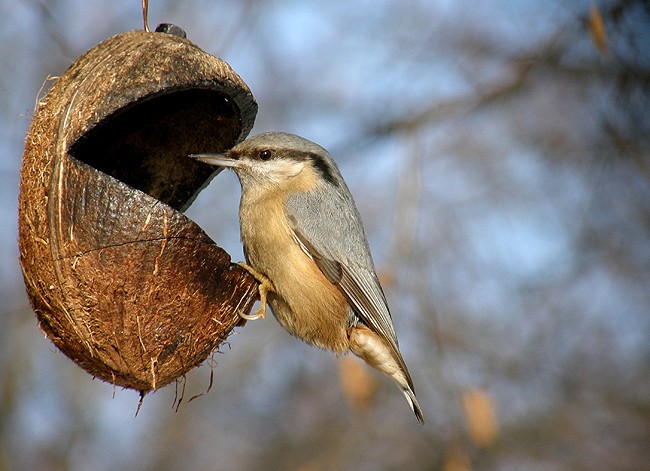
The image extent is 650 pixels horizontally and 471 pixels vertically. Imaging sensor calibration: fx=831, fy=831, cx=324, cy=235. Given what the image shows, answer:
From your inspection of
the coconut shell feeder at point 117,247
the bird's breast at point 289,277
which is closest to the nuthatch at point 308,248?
the bird's breast at point 289,277

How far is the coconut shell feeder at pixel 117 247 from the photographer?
10.1 feet

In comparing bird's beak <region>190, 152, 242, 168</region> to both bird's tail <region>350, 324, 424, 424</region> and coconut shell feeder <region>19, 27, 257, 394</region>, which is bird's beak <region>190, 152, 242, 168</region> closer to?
coconut shell feeder <region>19, 27, 257, 394</region>

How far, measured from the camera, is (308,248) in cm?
399

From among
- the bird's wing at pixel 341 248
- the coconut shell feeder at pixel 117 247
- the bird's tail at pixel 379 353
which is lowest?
the coconut shell feeder at pixel 117 247

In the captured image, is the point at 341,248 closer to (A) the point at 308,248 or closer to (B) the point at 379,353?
(A) the point at 308,248

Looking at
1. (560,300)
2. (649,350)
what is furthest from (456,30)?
(649,350)

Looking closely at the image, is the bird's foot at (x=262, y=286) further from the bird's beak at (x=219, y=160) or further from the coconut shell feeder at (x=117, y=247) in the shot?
the bird's beak at (x=219, y=160)

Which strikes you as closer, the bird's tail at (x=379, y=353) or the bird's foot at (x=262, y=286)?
the bird's foot at (x=262, y=286)

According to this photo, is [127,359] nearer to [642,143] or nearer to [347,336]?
[347,336]

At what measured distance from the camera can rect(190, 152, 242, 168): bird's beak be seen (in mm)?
3816

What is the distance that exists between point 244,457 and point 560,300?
164 inches

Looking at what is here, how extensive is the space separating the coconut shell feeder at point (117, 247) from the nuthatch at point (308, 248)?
19.2 inches

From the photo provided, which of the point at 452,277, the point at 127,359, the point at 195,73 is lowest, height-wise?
the point at 127,359

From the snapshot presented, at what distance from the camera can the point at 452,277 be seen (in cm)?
846
